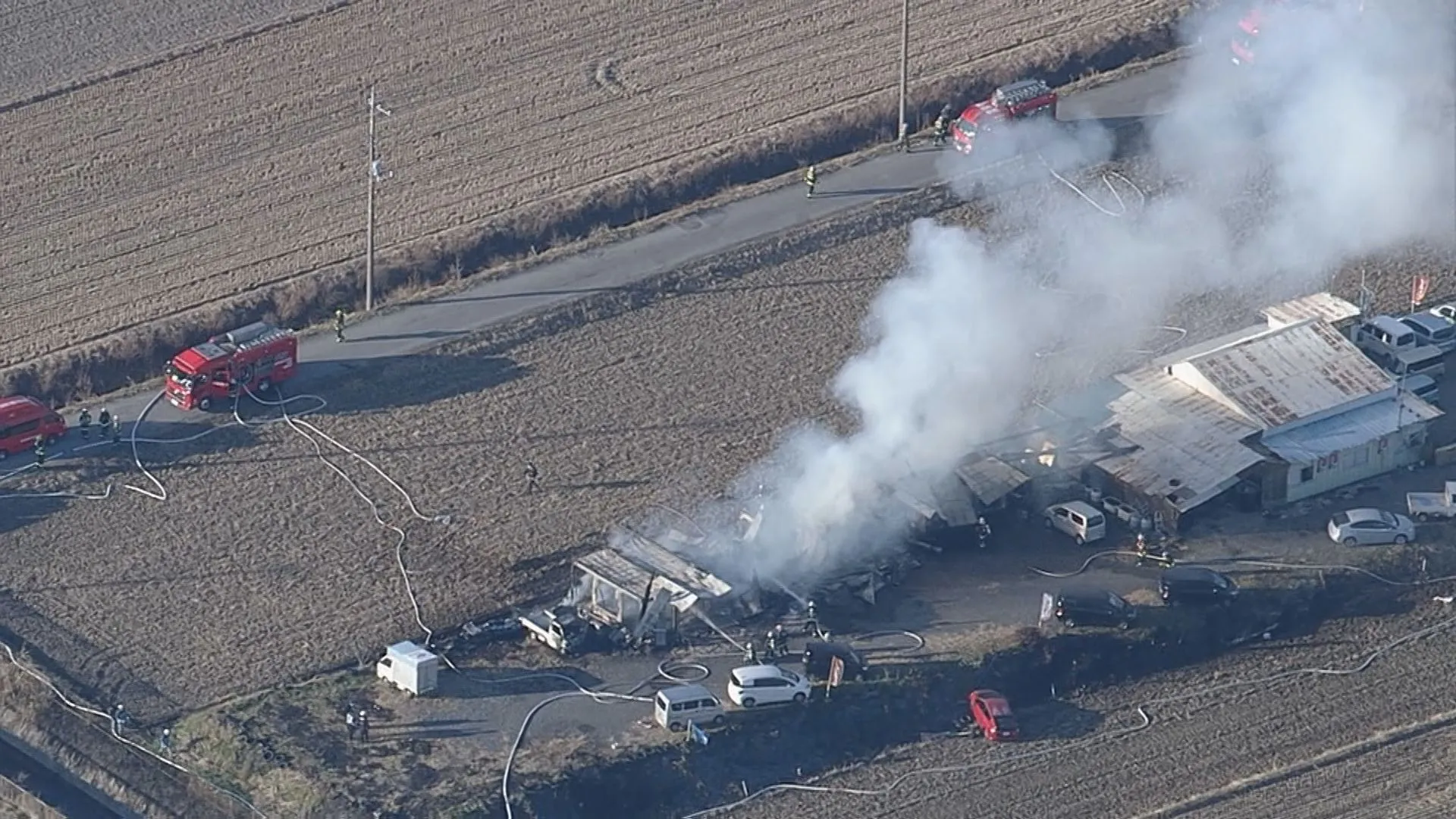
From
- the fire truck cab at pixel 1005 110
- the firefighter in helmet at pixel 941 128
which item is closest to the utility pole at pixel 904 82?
the firefighter in helmet at pixel 941 128

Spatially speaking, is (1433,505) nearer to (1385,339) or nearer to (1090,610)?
(1385,339)

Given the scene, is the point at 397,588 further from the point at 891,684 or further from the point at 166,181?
the point at 166,181

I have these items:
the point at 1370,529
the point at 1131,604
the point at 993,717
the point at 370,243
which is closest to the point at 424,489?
the point at 370,243

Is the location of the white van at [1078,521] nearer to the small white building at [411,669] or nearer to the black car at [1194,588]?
the black car at [1194,588]

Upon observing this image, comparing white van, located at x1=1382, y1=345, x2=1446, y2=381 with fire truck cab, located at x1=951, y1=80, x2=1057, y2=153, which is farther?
fire truck cab, located at x1=951, y1=80, x2=1057, y2=153

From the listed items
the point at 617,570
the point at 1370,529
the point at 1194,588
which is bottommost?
the point at 1194,588

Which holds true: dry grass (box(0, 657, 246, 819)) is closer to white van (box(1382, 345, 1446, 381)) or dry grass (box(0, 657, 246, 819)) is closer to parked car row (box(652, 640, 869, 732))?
parked car row (box(652, 640, 869, 732))

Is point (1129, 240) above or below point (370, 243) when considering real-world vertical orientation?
below

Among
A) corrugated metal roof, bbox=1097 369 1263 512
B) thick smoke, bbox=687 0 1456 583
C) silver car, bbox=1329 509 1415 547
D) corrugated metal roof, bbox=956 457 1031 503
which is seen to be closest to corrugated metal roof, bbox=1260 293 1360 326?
thick smoke, bbox=687 0 1456 583
